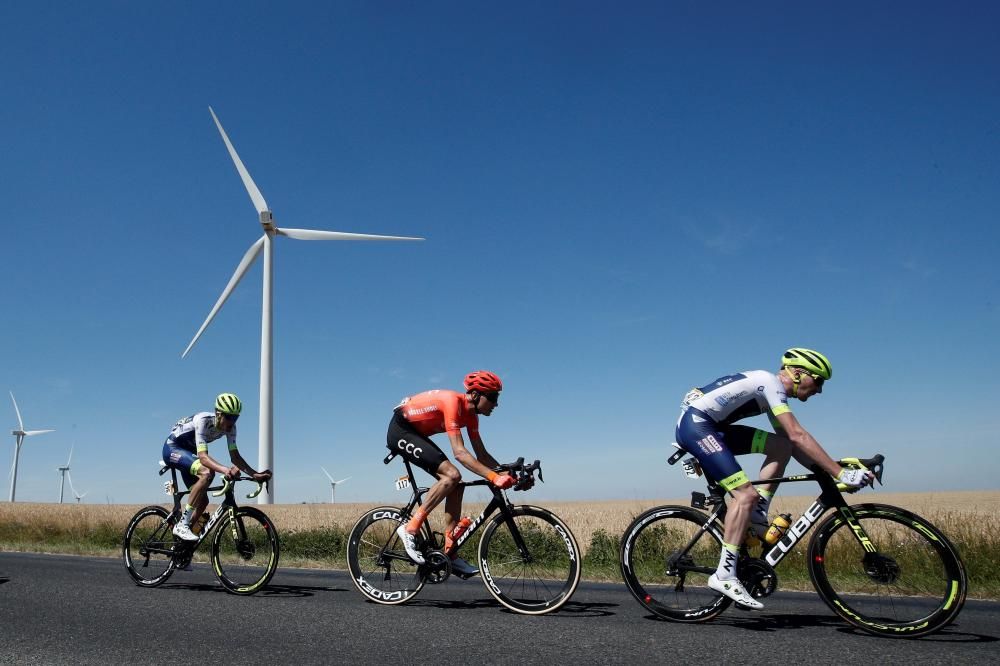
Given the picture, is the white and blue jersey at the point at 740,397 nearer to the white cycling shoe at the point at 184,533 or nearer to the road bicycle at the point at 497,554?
the road bicycle at the point at 497,554

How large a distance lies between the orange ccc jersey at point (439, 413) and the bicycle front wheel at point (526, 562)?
2.88 ft

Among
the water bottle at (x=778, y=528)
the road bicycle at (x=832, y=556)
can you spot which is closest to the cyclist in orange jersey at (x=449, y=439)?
the road bicycle at (x=832, y=556)

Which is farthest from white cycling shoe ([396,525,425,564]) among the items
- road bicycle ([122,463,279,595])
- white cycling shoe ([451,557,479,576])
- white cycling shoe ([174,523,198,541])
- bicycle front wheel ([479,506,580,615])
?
white cycling shoe ([174,523,198,541])

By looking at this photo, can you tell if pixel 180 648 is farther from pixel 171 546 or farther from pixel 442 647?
pixel 171 546

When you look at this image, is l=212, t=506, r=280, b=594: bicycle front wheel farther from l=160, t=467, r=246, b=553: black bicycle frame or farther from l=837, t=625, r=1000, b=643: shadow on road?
l=837, t=625, r=1000, b=643: shadow on road

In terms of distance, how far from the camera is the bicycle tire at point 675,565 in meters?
6.00

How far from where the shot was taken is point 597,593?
8.27 meters

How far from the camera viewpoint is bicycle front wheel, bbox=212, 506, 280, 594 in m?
8.12

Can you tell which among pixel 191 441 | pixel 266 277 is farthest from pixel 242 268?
pixel 191 441

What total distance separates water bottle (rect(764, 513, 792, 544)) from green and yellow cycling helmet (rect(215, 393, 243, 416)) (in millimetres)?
5923

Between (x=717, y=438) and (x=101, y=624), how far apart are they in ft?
16.6

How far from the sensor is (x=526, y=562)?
6.70 metres

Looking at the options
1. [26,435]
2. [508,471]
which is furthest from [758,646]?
[26,435]

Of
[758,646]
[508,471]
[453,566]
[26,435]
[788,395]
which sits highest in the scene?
[26,435]
